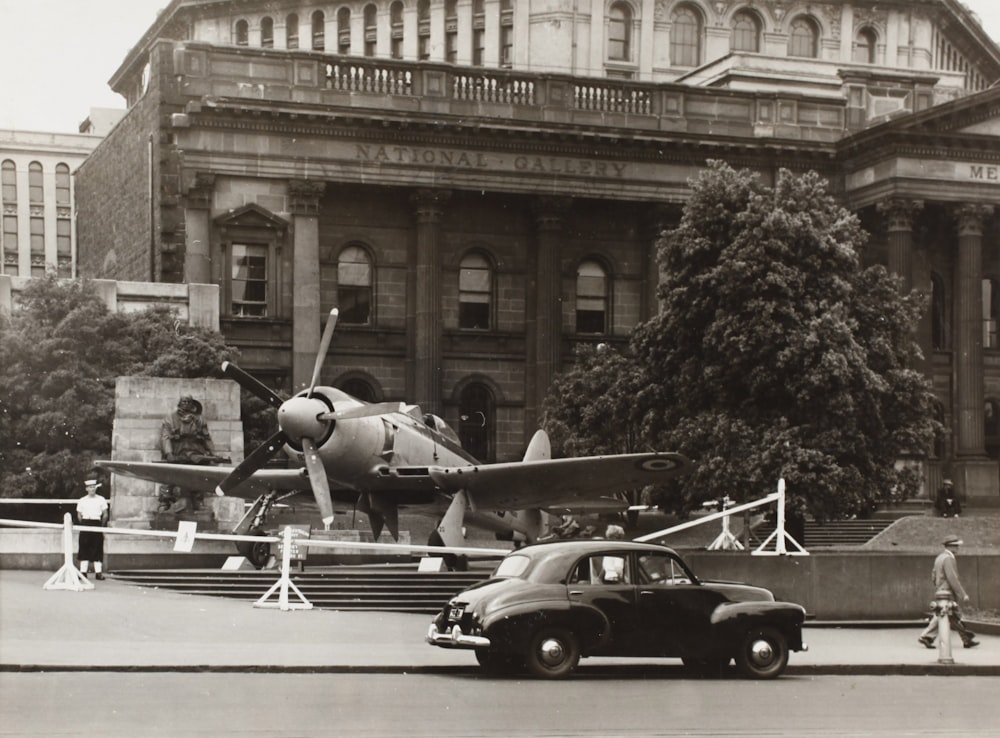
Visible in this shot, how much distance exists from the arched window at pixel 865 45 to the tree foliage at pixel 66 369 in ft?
130

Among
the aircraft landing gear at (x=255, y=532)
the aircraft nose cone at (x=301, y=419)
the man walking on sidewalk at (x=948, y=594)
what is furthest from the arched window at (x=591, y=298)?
the man walking on sidewalk at (x=948, y=594)

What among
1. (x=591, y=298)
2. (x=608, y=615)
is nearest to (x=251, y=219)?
(x=591, y=298)

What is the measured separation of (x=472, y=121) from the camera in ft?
193

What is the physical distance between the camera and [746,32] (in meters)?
76.2

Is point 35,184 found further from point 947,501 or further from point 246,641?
point 246,641

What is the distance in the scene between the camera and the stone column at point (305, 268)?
57.8 metres

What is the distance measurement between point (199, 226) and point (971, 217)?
87.6 feet

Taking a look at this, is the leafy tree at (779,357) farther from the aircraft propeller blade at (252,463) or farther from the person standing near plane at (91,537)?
the person standing near plane at (91,537)

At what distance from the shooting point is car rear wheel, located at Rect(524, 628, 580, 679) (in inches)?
760

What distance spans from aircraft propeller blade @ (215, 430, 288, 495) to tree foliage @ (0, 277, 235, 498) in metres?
11.3

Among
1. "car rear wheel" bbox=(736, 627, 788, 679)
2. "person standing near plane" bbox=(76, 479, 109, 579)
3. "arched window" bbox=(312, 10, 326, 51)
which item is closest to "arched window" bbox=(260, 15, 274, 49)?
"arched window" bbox=(312, 10, 326, 51)

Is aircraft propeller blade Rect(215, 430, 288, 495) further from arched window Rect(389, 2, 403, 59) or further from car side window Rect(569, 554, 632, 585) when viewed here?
arched window Rect(389, 2, 403, 59)

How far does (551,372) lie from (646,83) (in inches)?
429

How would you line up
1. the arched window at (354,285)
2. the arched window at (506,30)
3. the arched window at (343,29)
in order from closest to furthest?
the arched window at (354,285) → the arched window at (506,30) → the arched window at (343,29)
